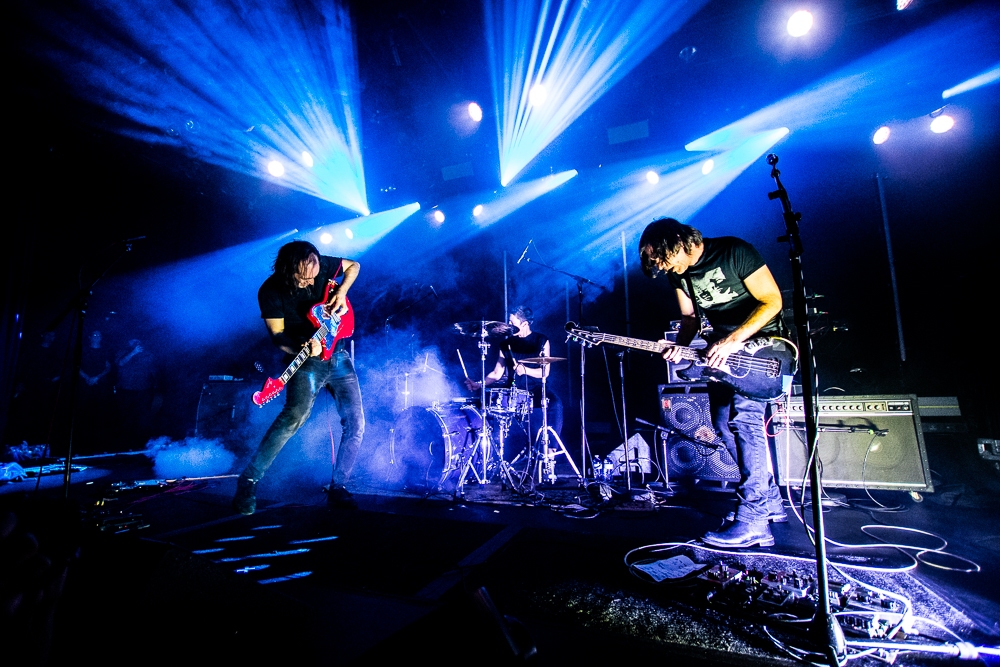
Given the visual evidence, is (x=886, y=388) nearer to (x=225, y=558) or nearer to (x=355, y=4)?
(x=225, y=558)

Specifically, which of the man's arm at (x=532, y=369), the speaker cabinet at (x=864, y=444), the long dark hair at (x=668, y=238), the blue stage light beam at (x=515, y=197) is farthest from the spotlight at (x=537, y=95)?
the speaker cabinet at (x=864, y=444)

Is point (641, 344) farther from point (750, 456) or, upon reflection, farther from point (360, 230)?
point (360, 230)

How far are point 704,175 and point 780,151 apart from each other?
4.00 ft

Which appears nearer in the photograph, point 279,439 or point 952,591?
point 952,591

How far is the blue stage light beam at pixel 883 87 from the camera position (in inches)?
211

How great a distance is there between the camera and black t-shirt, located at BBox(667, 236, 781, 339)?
3217 mm

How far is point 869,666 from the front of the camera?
1.60m

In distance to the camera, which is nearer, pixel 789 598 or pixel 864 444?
pixel 789 598

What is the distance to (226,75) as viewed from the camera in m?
6.13

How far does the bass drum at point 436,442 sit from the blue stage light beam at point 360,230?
19.0 feet

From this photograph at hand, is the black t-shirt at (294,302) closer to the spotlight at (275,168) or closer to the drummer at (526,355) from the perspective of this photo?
the drummer at (526,355)

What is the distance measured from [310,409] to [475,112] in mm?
5690

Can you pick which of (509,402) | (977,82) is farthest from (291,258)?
(977,82)

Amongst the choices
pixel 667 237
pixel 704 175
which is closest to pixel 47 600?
pixel 667 237
